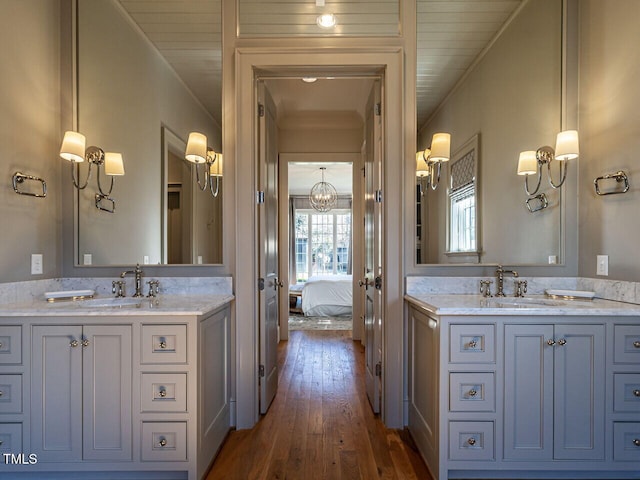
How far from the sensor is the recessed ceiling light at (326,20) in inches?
90.2

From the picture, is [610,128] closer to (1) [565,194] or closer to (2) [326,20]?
(1) [565,194]

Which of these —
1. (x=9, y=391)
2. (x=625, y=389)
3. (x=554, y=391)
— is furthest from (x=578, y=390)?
(x=9, y=391)

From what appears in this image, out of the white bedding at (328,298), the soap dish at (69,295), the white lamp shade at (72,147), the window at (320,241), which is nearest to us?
the soap dish at (69,295)

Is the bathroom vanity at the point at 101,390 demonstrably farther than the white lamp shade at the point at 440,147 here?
No

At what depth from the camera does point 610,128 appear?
204 cm

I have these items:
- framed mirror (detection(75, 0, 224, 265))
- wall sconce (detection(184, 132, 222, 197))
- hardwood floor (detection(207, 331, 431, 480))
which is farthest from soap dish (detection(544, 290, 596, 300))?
wall sconce (detection(184, 132, 222, 197))

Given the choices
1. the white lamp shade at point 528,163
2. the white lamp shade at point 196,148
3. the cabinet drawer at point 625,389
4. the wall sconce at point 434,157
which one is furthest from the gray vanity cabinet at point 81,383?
the white lamp shade at point 528,163

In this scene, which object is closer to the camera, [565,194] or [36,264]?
[36,264]

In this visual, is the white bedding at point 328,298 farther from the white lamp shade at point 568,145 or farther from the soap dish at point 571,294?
the white lamp shade at point 568,145

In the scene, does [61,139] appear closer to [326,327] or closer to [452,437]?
[452,437]

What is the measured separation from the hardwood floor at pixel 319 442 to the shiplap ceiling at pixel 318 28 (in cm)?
208

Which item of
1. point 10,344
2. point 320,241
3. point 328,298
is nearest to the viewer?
point 10,344

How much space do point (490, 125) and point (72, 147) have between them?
2.73 meters

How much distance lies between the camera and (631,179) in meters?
1.90
